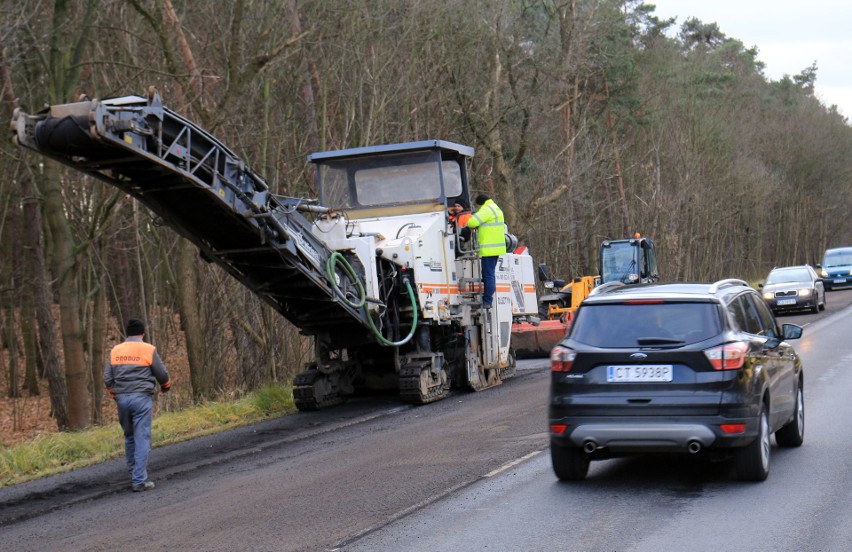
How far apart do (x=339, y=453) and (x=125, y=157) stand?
12.8 ft

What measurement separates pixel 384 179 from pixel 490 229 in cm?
185

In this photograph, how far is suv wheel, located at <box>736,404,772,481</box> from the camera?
29.0 feet

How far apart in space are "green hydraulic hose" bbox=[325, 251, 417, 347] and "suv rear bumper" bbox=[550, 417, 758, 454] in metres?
6.55

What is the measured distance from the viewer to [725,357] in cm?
857

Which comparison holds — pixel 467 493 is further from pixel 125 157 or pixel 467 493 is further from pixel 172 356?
pixel 172 356

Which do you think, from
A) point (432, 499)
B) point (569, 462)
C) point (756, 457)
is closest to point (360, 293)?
→ point (569, 462)

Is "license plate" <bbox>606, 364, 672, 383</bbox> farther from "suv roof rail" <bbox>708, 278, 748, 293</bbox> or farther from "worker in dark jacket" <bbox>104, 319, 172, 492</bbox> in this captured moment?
"worker in dark jacket" <bbox>104, 319, 172, 492</bbox>

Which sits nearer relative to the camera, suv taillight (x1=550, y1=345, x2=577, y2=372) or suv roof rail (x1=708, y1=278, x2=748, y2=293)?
suv taillight (x1=550, y1=345, x2=577, y2=372)

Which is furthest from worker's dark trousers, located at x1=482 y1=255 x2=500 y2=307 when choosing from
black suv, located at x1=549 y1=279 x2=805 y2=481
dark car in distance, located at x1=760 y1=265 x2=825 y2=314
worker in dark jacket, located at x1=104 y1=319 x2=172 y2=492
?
dark car in distance, located at x1=760 y1=265 x2=825 y2=314

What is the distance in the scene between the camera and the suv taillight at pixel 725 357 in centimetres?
856

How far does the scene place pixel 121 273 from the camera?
30.7 m

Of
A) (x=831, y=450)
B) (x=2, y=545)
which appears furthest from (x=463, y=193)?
(x=2, y=545)

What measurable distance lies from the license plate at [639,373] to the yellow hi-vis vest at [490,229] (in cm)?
822

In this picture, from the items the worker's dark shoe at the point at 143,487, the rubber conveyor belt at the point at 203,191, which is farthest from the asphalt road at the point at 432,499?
the rubber conveyor belt at the point at 203,191
